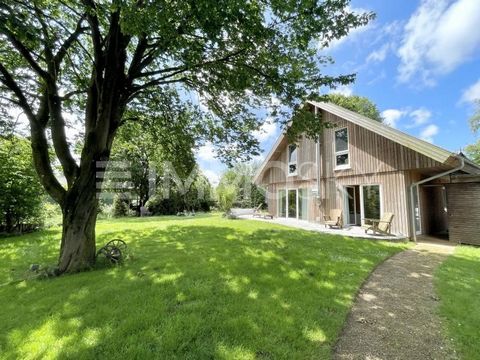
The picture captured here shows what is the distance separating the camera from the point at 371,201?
479 inches

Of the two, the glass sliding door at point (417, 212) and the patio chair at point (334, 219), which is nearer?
the glass sliding door at point (417, 212)

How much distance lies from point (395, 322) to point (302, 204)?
12733 millimetres

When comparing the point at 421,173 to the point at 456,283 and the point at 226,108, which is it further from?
the point at 226,108

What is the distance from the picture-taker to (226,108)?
8.73m

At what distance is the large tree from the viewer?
4.37 meters

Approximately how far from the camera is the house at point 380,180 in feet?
31.6

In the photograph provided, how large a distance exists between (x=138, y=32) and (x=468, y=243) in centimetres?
1299

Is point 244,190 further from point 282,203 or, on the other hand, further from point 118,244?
point 118,244

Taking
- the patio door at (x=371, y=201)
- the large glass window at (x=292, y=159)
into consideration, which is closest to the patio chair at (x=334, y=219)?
the patio door at (x=371, y=201)

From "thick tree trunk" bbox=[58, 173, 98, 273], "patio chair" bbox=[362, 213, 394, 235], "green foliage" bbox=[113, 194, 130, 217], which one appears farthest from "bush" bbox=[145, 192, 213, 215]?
"thick tree trunk" bbox=[58, 173, 98, 273]

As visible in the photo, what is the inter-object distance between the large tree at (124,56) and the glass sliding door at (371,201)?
740cm

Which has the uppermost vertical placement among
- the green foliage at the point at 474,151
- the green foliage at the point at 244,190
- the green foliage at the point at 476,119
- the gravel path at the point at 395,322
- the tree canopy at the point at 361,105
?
the tree canopy at the point at 361,105

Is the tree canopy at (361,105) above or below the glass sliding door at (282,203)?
above

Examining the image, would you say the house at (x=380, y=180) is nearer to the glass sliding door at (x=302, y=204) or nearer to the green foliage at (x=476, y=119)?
the glass sliding door at (x=302, y=204)
